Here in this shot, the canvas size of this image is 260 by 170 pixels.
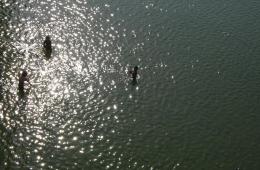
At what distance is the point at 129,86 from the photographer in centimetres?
4178

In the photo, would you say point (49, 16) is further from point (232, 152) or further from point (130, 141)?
point (232, 152)

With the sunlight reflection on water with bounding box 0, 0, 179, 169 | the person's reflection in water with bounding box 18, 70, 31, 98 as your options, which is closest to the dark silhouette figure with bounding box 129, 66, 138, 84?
the sunlight reflection on water with bounding box 0, 0, 179, 169

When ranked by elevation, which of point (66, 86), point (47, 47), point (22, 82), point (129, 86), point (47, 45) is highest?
point (47, 45)

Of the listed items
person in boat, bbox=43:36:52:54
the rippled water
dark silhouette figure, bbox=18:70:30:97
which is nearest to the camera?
the rippled water

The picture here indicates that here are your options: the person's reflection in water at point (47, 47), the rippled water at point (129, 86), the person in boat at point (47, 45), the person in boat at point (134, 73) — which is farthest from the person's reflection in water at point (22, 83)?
the person in boat at point (134, 73)

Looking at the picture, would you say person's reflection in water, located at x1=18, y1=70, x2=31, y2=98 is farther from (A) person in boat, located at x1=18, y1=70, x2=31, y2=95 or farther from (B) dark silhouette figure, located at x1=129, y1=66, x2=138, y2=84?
(B) dark silhouette figure, located at x1=129, y1=66, x2=138, y2=84

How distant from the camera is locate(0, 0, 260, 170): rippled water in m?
34.7

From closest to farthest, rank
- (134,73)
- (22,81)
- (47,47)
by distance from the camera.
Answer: (22,81) → (134,73) → (47,47)

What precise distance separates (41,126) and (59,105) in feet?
10.6

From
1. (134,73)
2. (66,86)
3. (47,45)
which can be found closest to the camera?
(66,86)

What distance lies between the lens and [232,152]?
36562mm

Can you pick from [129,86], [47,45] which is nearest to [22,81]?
[47,45]

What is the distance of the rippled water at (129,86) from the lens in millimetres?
34656

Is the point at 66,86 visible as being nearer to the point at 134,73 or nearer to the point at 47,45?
the point at 47,45
